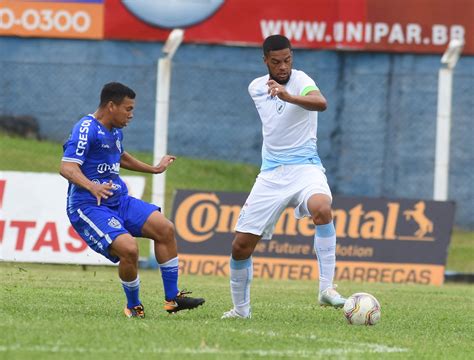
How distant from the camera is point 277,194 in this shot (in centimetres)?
1022

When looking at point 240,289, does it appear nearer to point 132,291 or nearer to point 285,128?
point 132,291

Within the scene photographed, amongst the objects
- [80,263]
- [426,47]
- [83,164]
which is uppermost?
[426,47]

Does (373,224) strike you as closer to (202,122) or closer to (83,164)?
(202,122)

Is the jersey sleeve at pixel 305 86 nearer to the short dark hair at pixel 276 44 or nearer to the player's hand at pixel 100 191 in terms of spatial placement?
the short dark hair at pixel 276 44

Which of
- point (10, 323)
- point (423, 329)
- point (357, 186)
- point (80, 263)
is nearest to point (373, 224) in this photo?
point (80, 263)

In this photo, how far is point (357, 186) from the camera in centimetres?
2341

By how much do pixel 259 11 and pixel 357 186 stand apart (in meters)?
3.67

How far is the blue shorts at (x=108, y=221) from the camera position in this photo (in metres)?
9.59

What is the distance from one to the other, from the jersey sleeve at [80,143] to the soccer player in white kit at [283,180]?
4.48 ft

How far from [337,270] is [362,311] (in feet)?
24.5

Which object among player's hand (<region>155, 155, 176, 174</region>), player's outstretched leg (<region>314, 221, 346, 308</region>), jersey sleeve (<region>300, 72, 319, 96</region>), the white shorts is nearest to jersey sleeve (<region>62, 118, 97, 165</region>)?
player's hand (<region>155, 155, 176, 174</region>)

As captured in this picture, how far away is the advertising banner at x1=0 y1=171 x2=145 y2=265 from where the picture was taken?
16938 millimetres

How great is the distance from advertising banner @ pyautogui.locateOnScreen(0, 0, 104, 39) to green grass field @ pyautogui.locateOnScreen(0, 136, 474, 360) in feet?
21.2

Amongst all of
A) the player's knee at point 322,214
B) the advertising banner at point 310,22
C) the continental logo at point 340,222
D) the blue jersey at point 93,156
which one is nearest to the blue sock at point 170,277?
the blue jersey at point 93,156
